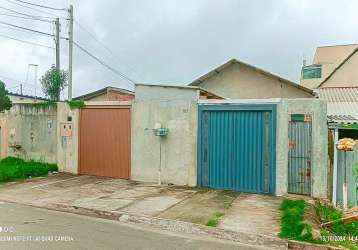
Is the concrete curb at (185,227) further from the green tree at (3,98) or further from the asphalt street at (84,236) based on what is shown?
the green tree at (3,98)

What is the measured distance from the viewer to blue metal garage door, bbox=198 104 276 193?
10617 millimetres

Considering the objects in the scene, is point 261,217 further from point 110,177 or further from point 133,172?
point 110,177

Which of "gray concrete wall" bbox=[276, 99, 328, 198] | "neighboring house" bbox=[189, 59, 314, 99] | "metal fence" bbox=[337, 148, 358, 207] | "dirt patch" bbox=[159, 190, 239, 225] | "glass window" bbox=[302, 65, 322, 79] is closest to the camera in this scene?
"dirt patch" bbox=[159, 190, 239, 225]

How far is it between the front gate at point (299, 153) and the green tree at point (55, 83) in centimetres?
1543

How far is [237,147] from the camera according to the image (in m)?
11.0

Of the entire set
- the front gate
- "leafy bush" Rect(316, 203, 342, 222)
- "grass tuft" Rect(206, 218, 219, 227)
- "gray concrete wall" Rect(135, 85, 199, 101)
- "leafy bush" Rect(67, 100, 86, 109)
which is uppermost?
"gray concrete wall" Rect(135, 85, 199, 101)

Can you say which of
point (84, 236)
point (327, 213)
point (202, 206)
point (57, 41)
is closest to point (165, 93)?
point (202, 206)

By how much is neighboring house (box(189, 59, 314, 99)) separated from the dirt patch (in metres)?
10.2

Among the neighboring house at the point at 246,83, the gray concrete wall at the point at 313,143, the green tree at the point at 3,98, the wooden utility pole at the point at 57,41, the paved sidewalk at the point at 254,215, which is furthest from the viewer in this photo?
the wooden utility pole at the point at 57,41

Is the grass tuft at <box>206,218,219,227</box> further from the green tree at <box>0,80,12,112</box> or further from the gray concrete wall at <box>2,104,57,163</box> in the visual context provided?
the green tree at <box>0,80,12,112</box>

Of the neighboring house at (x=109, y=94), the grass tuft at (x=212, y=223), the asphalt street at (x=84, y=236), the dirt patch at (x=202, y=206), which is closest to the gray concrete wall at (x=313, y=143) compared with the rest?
the dirt patch at (x=202, y=206)

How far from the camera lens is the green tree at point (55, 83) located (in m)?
21.6

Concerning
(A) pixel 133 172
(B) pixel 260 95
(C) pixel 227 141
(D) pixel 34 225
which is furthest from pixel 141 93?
(B) pixel 260 95

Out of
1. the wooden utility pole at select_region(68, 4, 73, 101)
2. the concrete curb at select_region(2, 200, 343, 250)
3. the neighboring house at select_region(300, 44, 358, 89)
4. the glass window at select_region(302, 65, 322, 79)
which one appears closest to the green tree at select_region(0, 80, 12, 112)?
the wooden utility pole at select_region(68, 4, 73, 101)
